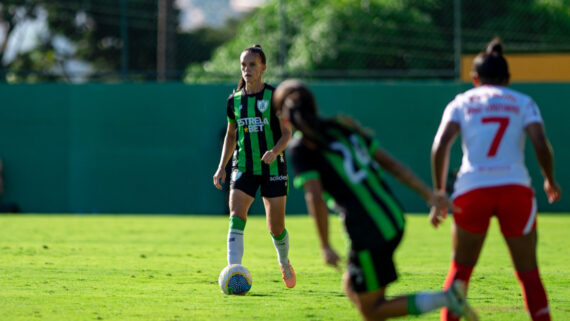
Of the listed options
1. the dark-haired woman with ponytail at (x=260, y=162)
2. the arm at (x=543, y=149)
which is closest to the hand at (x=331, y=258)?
the arm at (x=543, y=149)

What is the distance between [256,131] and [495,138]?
12.1 ft

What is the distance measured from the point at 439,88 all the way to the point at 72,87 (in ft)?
28.6

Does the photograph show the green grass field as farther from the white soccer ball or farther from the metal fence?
the metal fence

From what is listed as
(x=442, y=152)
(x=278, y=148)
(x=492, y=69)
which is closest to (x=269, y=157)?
Result: (x=278, y=148)

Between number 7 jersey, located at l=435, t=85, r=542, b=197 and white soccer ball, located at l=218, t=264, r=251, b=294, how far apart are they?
123 inches

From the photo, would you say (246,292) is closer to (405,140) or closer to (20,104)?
(405,140)

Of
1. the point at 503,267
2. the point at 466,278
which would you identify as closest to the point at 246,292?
the point at 466,278

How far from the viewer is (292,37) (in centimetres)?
2627

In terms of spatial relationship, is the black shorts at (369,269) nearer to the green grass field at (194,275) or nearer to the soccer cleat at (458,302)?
the soccer cleat at (458,302)

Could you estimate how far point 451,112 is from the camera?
6457mm

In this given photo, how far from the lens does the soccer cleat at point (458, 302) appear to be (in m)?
5.85

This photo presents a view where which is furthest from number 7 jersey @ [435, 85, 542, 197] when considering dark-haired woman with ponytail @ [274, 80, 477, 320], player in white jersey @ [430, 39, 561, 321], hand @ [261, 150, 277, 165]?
hand @ [261, 150, 277, 165]

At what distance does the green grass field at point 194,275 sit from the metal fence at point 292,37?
21.3 ft

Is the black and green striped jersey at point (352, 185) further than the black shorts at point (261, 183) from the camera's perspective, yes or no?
No
